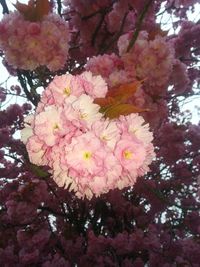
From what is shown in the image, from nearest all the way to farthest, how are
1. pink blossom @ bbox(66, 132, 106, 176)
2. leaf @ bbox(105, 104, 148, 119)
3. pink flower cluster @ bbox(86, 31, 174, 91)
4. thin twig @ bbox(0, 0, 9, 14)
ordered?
pink blossom @ bbox(66, 132, 106, 176), leaf @ bbox(105, 104, 148, 119), pink flower cluster @ bbox(86, 31, 174, 91), thin twig @ bbox(0, 0, 9, 14)

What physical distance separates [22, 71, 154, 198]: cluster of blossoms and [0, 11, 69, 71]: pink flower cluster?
1.07m

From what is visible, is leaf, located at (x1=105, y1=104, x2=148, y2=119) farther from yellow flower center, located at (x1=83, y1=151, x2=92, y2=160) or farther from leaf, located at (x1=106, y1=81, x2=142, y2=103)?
yellow flower center, located at (x1=83, y1=151, x2=92, y2=160)

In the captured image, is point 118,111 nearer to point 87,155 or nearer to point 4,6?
point 87,155

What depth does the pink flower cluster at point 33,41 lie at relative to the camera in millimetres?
2443

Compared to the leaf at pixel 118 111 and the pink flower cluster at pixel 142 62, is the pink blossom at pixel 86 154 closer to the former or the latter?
the leaf at pixel 118 111

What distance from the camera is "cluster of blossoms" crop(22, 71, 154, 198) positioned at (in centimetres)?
133

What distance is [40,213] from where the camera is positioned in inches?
227

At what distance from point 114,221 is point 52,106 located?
4.58 meters

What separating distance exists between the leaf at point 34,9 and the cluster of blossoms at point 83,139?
3.24 ft

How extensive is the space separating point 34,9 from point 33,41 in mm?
204

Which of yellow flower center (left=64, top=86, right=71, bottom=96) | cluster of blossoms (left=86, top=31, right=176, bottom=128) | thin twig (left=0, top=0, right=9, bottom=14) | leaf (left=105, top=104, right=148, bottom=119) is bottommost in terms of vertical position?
leaf (left=105, top=104, right=148, bottom=119)

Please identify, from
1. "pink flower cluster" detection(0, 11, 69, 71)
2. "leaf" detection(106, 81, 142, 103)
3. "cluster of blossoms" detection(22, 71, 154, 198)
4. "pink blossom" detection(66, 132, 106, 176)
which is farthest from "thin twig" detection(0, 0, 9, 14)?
"pink blossom" detection(66, 132, 106, 176)

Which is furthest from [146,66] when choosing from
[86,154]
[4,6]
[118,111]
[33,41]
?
[4,6]

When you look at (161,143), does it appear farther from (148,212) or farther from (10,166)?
(10,166)
